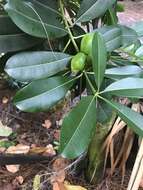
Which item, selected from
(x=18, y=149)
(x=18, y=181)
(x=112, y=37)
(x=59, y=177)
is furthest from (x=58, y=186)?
(x=112, y=37)

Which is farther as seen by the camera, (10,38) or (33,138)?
(33,138)

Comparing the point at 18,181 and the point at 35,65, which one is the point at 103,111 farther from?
the point at 18,181

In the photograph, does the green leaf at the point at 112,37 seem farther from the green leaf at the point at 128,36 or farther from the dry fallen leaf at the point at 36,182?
the dry fallen leaf at the point at 36,182

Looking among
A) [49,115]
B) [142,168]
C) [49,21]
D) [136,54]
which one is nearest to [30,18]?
[49,21]

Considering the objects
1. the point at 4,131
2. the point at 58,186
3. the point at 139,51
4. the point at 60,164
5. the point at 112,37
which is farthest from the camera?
the point at 4,131

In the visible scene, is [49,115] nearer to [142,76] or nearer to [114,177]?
[114,177]

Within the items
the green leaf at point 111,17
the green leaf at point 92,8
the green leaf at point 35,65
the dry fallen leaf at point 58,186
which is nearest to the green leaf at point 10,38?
the green leaf at point 35,65
